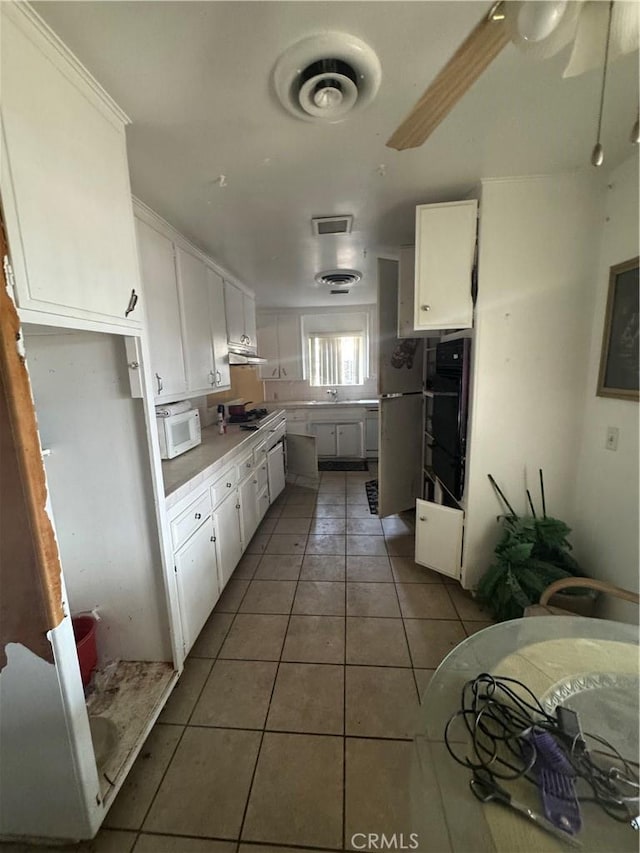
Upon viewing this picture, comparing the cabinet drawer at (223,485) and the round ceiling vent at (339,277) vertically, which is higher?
the round ceiling vent at (339,277)

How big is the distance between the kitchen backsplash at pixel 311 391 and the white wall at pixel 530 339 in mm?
3583

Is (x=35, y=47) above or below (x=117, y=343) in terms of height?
above

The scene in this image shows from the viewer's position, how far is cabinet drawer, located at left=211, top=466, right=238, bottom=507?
2.09 meters

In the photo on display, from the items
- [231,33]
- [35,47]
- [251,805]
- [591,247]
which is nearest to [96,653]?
[251,805]

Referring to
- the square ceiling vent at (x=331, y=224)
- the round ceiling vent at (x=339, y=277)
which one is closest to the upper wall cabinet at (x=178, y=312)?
the square ceiling vent at (x=331, y=224)

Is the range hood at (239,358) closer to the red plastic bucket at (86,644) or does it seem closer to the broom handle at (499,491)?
the red plastic bucket at (86,644)

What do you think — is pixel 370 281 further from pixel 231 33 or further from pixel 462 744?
pixel 462 744

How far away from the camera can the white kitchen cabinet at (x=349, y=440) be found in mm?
5109

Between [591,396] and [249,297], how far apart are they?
3.47m

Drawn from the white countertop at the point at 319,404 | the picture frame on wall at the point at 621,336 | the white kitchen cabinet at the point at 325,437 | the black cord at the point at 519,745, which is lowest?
the white kitchen cabinet at the point at 325,437

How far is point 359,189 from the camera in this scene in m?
1.81

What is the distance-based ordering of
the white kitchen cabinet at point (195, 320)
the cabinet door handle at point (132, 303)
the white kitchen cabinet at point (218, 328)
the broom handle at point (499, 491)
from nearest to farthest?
the cabinet door handle at point (132, 303) < the broom handle at point (499, 491) < the white kitchen cabinet at point (195, 320) < the white kitchen cabinet at point (218, 328)

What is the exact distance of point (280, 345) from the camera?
5.33 meters

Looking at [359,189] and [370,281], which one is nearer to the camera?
→ [359,189]
